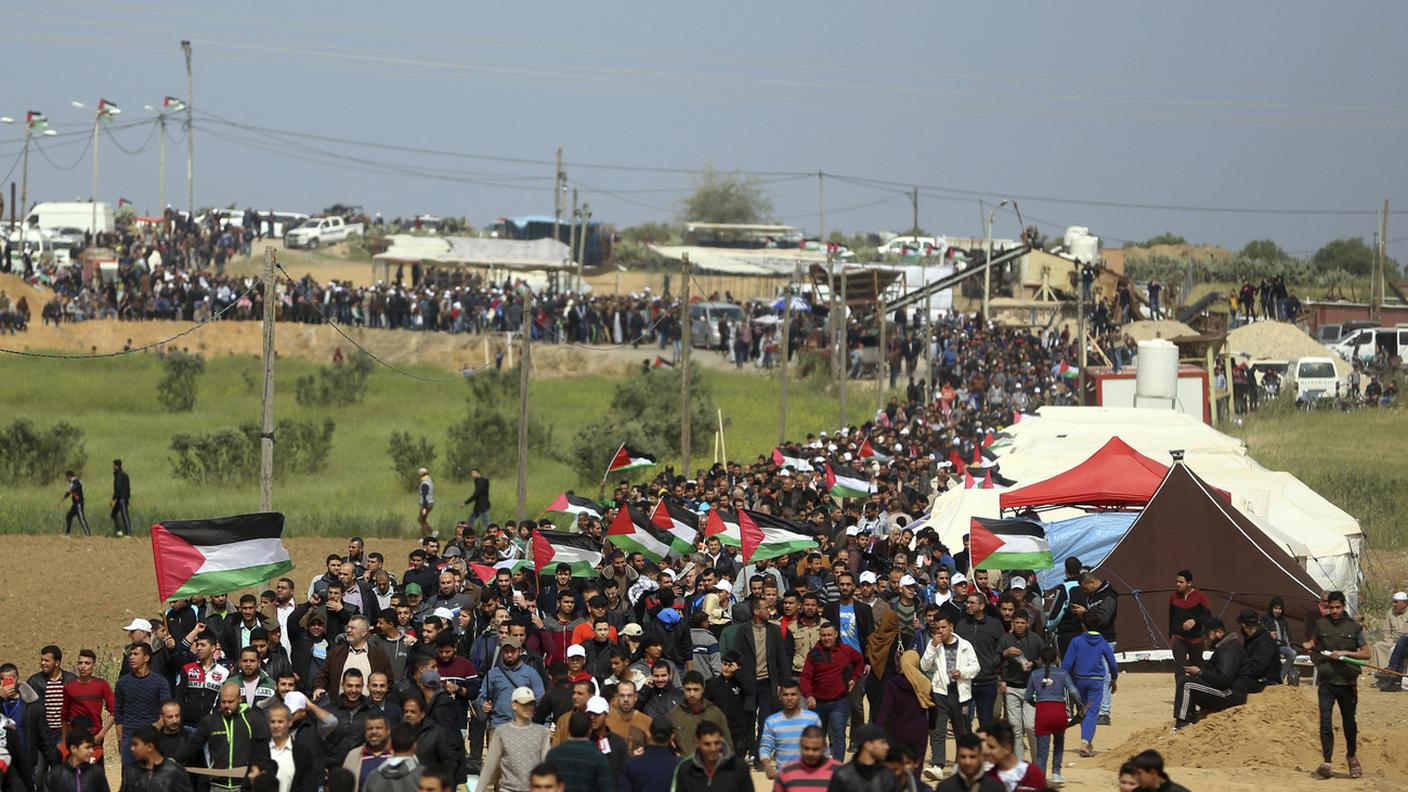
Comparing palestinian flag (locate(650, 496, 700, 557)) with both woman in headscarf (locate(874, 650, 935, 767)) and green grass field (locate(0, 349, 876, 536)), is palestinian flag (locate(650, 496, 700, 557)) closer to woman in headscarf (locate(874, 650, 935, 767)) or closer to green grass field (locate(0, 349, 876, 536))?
woman in headscarf (locate(874, 650, 935, 767))

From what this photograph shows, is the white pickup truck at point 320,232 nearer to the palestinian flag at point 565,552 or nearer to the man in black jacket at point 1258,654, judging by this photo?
the palestinian flag at point 565,552

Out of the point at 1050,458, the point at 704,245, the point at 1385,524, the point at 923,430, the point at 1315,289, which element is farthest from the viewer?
the point at 704,245

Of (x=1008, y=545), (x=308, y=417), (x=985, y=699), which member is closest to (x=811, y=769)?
(x=985, y=699)

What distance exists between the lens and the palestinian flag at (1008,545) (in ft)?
63.8

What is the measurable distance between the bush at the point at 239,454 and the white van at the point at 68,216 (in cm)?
4928

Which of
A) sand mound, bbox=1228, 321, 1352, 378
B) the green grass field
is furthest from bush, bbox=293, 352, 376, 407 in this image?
sand mound, bbox=1228, 321, 1352, 378

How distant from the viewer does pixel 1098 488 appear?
2316 cm

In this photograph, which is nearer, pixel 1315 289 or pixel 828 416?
pixel 828 416

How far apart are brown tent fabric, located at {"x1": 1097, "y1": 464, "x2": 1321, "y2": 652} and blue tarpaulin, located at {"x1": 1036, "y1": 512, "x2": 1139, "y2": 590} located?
128cm

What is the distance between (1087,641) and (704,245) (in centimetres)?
9395

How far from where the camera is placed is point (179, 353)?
5353 centimetres

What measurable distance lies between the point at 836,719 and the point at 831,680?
340 mm

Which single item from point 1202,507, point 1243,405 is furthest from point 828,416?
point 1202,507

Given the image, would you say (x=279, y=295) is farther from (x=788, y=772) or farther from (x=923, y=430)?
(x=788, y=772)
